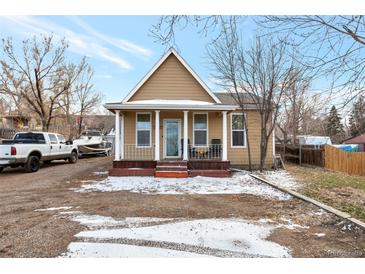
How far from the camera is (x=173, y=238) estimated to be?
4156 mm

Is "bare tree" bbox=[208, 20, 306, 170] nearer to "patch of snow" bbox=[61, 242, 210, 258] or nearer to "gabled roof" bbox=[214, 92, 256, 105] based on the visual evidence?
"gabled roof" bbox=[214, 92, 256, 105]

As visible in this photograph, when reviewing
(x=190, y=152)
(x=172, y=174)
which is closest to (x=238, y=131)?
(x=190, y=152)

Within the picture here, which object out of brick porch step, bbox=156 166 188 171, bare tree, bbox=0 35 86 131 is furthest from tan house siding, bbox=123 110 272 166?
bare tree, bbox=0 35 86 131

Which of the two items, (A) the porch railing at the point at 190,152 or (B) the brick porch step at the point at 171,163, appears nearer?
(B) the brick porch step at the point at 171,163

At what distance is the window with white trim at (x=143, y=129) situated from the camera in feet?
43.8

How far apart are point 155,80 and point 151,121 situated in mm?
2132

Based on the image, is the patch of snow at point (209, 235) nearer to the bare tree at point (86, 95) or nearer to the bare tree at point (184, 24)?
the bare tree at point (184, 24)

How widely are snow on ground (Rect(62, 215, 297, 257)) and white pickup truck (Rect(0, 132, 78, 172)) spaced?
8.07 m

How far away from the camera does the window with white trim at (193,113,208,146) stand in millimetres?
13477

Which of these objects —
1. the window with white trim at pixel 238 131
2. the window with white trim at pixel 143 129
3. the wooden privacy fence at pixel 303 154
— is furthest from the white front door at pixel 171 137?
the wooden privacy fence at pixel 303 154

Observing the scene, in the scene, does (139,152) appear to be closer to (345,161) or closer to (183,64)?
(183,64)

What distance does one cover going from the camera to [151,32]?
4.92 meters

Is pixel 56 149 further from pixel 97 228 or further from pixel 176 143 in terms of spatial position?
pixel 97 228

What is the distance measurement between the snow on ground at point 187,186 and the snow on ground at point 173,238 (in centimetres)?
292
